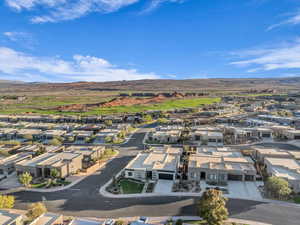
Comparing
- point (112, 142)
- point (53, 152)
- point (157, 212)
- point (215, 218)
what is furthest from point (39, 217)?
point (112, 142)

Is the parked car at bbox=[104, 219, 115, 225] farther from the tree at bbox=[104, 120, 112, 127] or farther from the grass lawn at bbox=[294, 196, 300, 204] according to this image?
the tree at bbox=[104, 120, 112, 127]

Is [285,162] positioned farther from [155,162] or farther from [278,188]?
[155,162]

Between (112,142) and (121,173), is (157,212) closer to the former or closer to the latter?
(121,173)

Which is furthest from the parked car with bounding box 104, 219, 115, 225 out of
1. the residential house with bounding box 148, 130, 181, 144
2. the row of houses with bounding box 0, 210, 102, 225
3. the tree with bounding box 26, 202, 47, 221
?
the residential house with bounding box 148, 130, 181, 144

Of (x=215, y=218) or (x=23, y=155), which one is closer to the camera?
(x=215, y=218)

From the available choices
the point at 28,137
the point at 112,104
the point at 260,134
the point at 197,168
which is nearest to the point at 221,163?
the point at 197,168
